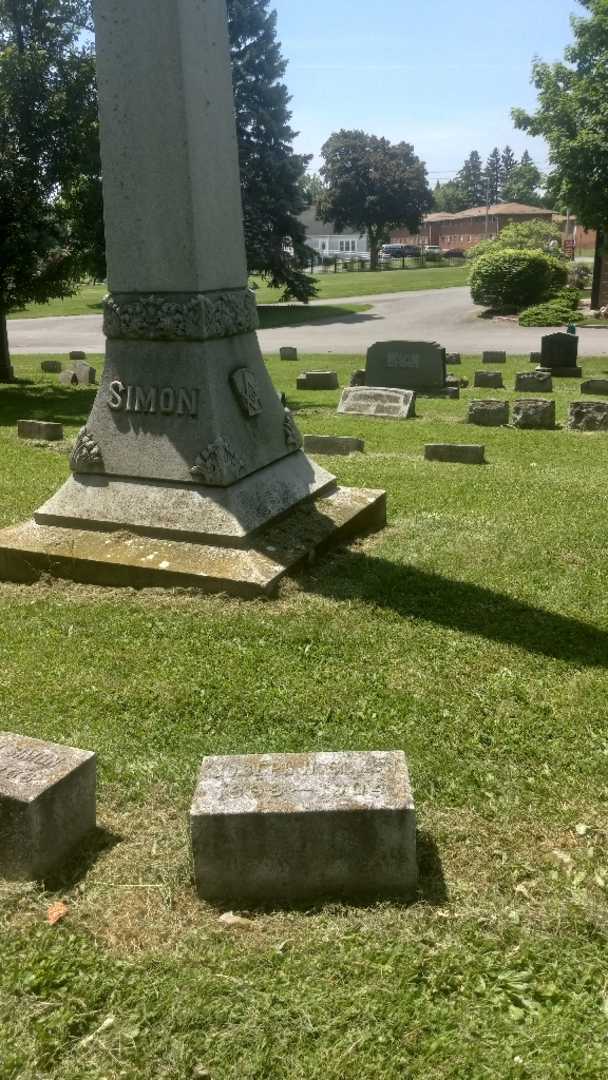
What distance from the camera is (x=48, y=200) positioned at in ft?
54.5

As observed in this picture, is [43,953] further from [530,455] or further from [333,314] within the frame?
[333,314]

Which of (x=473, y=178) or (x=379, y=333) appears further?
(x=473, y=178)

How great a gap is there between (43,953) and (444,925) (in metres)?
1.35

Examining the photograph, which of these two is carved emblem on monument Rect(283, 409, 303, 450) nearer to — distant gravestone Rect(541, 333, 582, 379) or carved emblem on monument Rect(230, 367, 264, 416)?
carved emblem on monument Rect(230, 367, 264, 416)

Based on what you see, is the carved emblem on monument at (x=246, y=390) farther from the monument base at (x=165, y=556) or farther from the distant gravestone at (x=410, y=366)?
the distant gravestone at (x=410, y=366)

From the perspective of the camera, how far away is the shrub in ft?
117

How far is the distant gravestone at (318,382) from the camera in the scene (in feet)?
60.8

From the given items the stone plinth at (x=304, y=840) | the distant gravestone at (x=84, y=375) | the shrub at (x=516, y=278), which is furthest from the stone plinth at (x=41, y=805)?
the shrub at (x=516, y=278)

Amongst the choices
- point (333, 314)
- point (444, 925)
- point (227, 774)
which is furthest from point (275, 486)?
point (333, 314)

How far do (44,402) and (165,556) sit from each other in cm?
1210

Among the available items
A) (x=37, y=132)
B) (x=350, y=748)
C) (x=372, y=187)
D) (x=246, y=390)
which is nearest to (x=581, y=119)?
(x=37, y=132)

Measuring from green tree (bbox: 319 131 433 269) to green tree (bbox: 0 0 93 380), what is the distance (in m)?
60.1

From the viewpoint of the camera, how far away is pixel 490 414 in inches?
549

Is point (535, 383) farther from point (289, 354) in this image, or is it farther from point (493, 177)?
point (493, 177)
